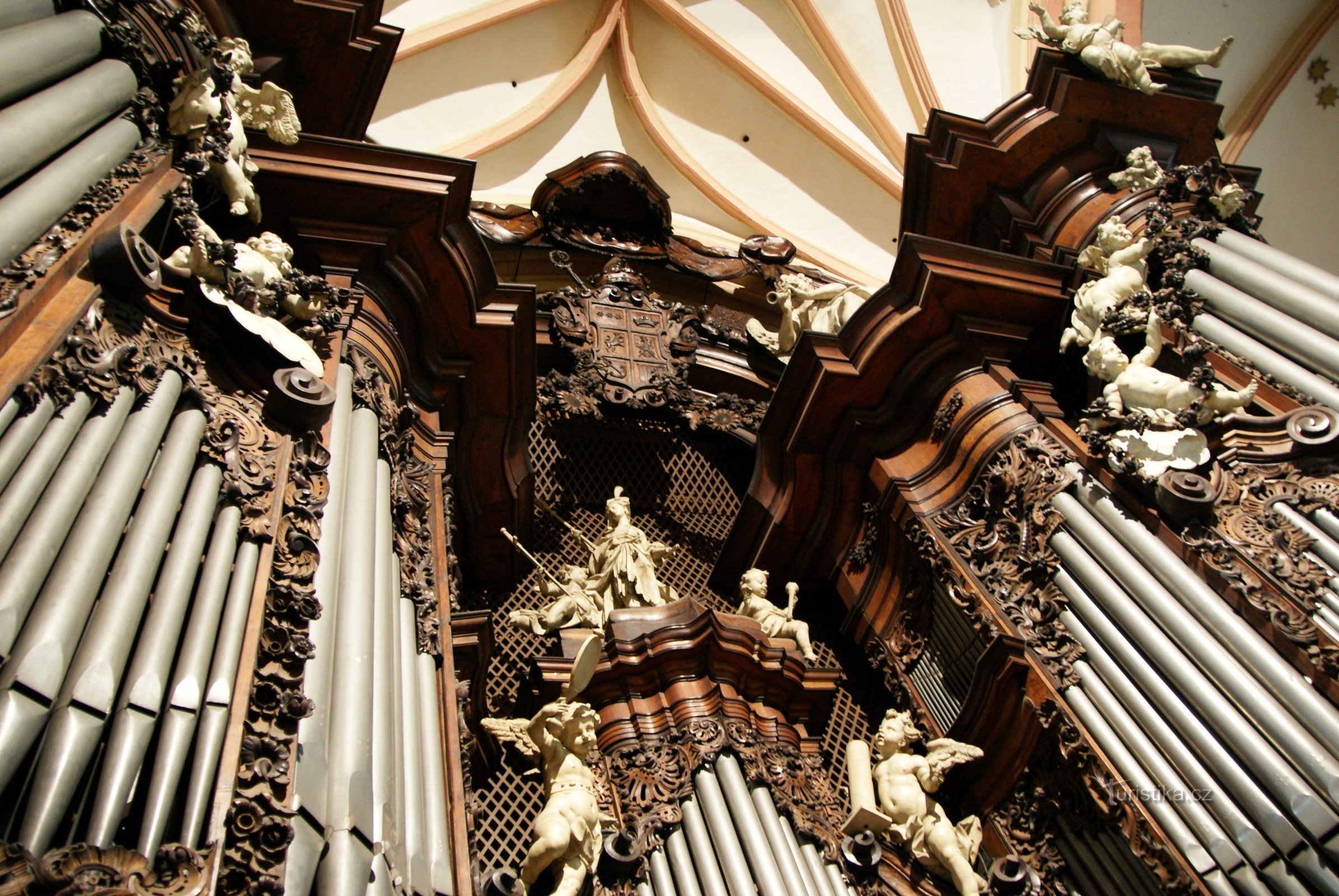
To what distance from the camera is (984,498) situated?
6.49 metres

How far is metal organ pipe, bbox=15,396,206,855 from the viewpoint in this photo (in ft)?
7.36

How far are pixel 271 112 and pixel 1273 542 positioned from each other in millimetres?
5252

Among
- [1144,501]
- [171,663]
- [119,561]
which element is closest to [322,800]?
[171,663]

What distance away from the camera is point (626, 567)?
6.62m

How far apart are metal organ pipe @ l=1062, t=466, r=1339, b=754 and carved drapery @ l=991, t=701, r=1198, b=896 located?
0.75m

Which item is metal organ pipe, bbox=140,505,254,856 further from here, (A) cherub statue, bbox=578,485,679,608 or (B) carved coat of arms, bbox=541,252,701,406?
(B) carved coat of arms, bbox=541,252,701,406

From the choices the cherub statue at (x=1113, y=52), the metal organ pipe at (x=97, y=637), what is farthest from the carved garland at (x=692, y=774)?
the cherub statue at (x=1113, y=52)

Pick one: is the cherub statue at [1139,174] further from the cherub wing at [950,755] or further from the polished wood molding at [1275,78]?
the polished wood molding at [1275,78]

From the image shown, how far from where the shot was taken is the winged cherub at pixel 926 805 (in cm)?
538

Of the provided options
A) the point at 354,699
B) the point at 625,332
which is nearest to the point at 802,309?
the point at 625,332

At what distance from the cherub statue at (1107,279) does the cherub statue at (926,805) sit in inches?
101

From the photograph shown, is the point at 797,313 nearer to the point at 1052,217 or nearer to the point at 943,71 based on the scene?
the point at 1052,217

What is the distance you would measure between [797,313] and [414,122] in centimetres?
483

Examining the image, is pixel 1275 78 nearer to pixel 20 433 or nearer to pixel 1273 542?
pixel 1273 542
